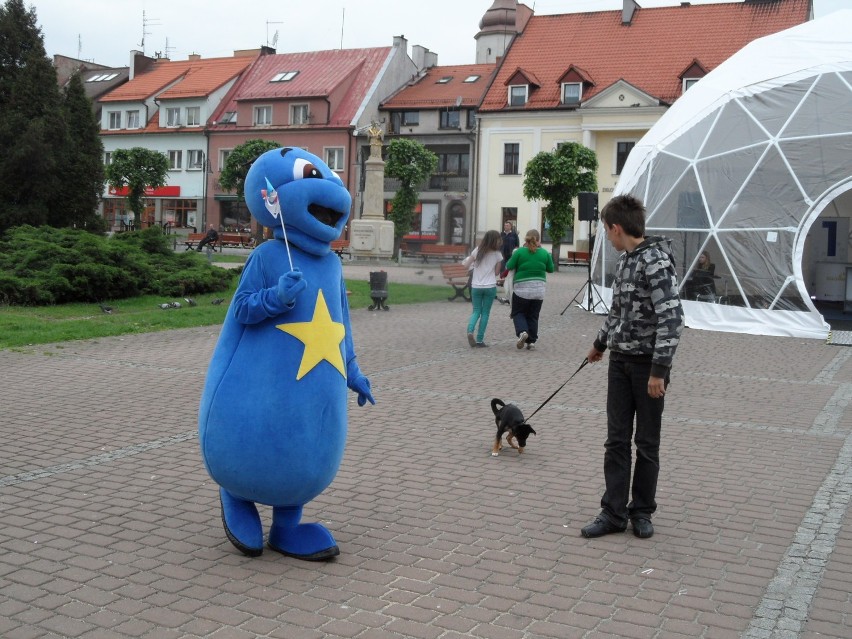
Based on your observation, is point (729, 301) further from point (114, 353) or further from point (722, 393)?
point (114, 353)

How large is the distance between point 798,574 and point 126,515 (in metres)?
3.83

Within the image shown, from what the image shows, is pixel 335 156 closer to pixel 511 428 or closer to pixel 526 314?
pixel 526 314

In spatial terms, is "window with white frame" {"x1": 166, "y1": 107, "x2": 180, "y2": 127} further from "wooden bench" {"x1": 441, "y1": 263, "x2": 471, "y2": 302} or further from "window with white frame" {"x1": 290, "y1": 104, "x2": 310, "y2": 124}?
"wooden bench" {"x1": 441, "y1": 263, "x2": 471, "y2": 302}

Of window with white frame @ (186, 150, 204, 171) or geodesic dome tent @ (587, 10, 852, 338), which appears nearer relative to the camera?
geodesic dome tent @ (587, 10, 852, 338)

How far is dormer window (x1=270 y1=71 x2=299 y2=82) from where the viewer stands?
56.0 m

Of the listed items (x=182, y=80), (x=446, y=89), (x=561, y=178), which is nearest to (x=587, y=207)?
(x=561, y=178)

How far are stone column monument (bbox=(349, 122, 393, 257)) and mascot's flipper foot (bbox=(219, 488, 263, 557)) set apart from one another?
27663 millimetres

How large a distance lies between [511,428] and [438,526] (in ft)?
6.16

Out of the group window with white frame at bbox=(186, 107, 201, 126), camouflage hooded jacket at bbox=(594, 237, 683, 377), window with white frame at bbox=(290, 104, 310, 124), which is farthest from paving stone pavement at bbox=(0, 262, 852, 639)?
window with white frame at bbox=(186, 107, 201, 126)

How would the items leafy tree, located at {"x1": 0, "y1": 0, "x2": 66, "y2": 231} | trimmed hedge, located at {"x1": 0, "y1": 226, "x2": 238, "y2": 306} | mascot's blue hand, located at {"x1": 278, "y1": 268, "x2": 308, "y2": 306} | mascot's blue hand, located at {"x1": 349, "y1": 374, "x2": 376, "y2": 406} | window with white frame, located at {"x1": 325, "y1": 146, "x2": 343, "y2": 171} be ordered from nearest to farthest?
mascot's blue hand, located at {"x1": 278, "y1": 268, "x2": 308, "y2": 306}
mascot's blue hand, located at {"x1": 349, "y1": 374, "x2": 376, "y2": 406}
trimmed hedge, located at {"x1": 0, "y1": 226, "x2": 238, "y2": 306}
leafy tree, located at {"x1": 0, "y1": 0, "x2": 66, "y2": 231}
window with white frame, located at {"x1": 325, "y1": 146, "x2": 343, "y2": 171}

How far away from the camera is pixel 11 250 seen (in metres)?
19.0

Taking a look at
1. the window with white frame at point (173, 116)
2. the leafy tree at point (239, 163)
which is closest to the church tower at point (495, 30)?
the leafy tree at point (239, 163)

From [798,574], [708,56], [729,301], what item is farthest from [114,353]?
[708,56]

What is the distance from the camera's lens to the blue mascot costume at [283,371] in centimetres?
459
